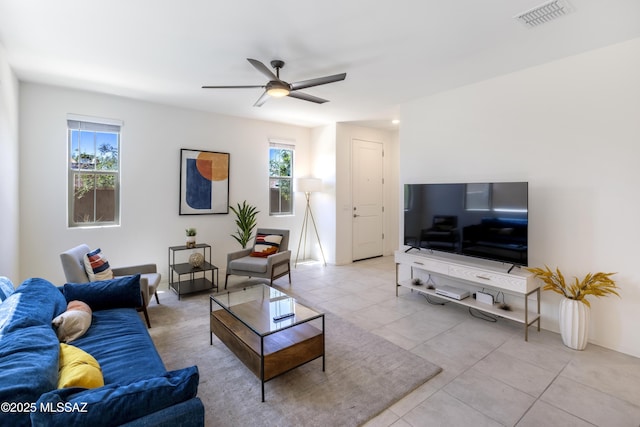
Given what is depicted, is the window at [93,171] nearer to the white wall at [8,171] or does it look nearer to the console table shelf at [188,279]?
the white wall at [8,171]

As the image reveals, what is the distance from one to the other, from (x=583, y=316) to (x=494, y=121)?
7.13ft

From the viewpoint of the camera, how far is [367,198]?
630 cm

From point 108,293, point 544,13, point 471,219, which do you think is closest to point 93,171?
point 108,293

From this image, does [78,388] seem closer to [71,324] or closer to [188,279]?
[71,324]

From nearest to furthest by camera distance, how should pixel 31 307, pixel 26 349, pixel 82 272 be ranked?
pixel 26 349
pixel 31 307
pixel 82 272

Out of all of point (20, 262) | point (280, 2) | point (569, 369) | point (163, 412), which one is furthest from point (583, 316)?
point (20, 262)

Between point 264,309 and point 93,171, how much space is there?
3.45 meters

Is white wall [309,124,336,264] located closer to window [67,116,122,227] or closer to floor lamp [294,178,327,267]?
floor lamp [294,178,327,267]

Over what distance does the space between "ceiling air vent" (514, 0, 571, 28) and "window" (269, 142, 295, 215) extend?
14.2 feet

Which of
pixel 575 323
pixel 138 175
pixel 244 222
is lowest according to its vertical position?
pixel 575 323

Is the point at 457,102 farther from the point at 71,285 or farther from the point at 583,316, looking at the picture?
the point at 71,285

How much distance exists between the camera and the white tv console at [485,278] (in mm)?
2922

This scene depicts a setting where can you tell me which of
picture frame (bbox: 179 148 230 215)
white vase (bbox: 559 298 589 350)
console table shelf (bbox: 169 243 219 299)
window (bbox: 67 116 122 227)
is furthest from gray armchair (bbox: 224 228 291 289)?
white vase (bbox: 559 298 589 350)

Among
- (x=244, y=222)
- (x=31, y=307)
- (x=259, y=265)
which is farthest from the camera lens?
(x=244, y=222)
